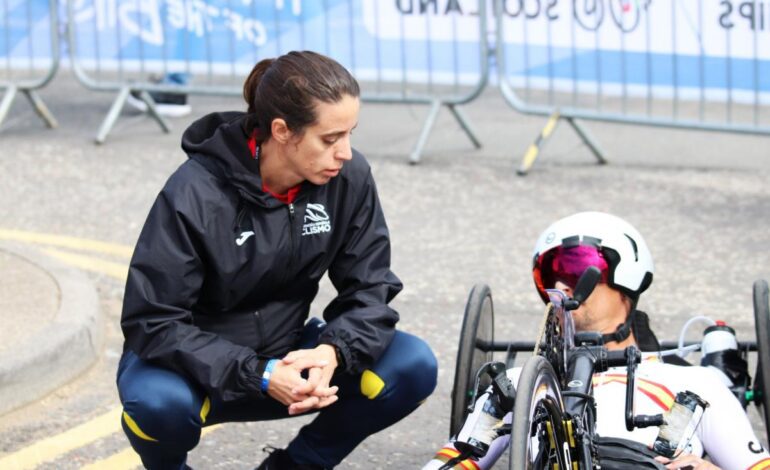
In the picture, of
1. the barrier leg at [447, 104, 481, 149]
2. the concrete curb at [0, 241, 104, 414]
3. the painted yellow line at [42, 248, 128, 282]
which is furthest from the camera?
the barrier leg at [447, 104, 481, 149]

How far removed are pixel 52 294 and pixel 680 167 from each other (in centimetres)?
417

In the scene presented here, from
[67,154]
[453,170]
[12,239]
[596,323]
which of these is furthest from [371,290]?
[67,154]

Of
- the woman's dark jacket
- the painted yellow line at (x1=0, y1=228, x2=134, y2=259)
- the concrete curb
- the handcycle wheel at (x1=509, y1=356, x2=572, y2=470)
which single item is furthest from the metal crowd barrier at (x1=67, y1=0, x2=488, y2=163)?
the handcycle wheel at (x1=509, y1=356, x2=572, y2=470)

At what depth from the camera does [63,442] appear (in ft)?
15.1

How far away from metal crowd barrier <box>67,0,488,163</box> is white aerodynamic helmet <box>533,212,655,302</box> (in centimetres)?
433

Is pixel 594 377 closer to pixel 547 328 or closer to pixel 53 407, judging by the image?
pixel 547 328

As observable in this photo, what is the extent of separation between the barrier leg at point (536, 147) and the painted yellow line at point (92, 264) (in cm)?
267

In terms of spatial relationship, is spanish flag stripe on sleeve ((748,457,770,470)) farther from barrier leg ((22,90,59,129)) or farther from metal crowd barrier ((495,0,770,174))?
barrier leg ((22,90,59,129))

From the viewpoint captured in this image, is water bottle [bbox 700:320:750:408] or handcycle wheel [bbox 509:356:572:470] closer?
handcycle wheel [bbox 509:356:572:470]

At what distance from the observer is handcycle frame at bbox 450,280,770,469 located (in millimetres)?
2994

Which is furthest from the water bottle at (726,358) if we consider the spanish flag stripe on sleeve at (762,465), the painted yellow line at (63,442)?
the painted yellow line at (63,442)

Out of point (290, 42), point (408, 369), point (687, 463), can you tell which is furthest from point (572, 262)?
point (290, 42)

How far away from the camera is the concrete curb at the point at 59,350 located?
191 inches

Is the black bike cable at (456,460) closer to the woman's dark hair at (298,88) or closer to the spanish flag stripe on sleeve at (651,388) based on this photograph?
the spanish flag stripe on sleeve at (651,388)
